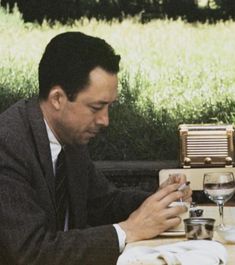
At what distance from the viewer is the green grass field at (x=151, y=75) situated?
13.7 ft

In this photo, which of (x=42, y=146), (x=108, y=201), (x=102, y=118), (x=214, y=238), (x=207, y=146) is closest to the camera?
(x=214, y=238)

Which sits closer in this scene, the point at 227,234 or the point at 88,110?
the point at 227,234

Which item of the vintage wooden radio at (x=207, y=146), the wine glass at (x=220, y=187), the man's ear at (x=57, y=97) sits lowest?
the vintage wooden radio at (x=207, y=146)

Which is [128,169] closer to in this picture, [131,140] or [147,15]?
[131,140]

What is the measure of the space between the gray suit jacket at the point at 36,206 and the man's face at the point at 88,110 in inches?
4.0

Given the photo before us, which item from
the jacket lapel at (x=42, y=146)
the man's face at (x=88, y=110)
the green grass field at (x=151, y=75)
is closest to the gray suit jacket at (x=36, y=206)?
the jacket lapel at (x=42, y=146)

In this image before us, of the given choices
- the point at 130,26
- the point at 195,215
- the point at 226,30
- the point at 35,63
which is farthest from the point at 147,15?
the point at 195,215

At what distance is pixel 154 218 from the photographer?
2115mm

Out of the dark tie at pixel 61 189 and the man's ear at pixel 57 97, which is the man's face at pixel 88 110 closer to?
the man's ear at pixel 57 97

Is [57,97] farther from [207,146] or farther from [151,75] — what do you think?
[151,75]

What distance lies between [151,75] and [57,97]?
1938mm

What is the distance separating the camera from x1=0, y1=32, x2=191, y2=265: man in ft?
6.70

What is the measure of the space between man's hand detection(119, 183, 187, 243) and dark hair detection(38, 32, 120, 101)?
475 mm

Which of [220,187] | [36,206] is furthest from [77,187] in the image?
[220,187]
